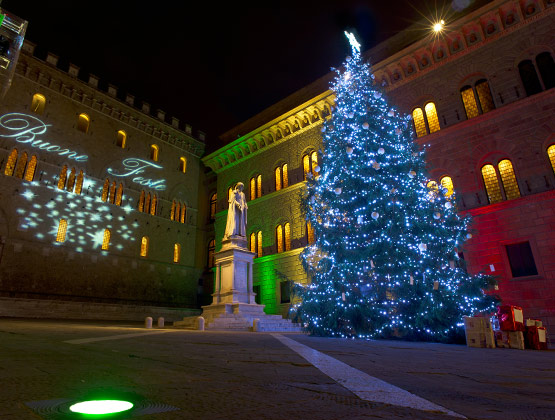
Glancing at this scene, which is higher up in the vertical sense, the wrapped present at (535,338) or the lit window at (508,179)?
the lit window at (508,179)

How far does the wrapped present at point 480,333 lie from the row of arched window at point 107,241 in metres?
20.4

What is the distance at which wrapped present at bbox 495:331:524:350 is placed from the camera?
6.77m

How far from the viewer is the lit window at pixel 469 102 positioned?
582 inches

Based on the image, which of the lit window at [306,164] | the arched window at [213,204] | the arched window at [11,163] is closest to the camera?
the arched window at [11,163]

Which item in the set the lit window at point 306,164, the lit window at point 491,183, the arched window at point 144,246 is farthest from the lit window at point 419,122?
the arched window at point 144,246

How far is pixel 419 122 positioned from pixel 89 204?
64.8ft

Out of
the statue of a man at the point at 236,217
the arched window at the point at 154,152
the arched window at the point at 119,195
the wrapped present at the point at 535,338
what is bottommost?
the wrapped present at the point at 535,338

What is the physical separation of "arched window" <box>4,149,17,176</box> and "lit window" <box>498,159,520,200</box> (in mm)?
24087

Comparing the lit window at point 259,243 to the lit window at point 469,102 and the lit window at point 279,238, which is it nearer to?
the lit window at point 279,238

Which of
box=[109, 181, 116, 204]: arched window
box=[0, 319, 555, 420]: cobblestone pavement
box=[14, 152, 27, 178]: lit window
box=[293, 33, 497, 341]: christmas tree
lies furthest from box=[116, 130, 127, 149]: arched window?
box=[0, 319, 555, 420]: cobblestone pavement

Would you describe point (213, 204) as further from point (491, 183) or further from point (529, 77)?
point (529, 77)

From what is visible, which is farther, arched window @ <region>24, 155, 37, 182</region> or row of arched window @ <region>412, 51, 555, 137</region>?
arched window @ <region>24, 155, 37, 182</region>

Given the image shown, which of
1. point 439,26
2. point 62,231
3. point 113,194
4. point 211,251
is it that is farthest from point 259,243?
point 439,26

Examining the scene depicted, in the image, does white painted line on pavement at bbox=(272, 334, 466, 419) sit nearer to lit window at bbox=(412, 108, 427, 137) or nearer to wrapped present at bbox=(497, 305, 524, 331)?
wrapped present at bbox=(497, 305, 524, 331)
